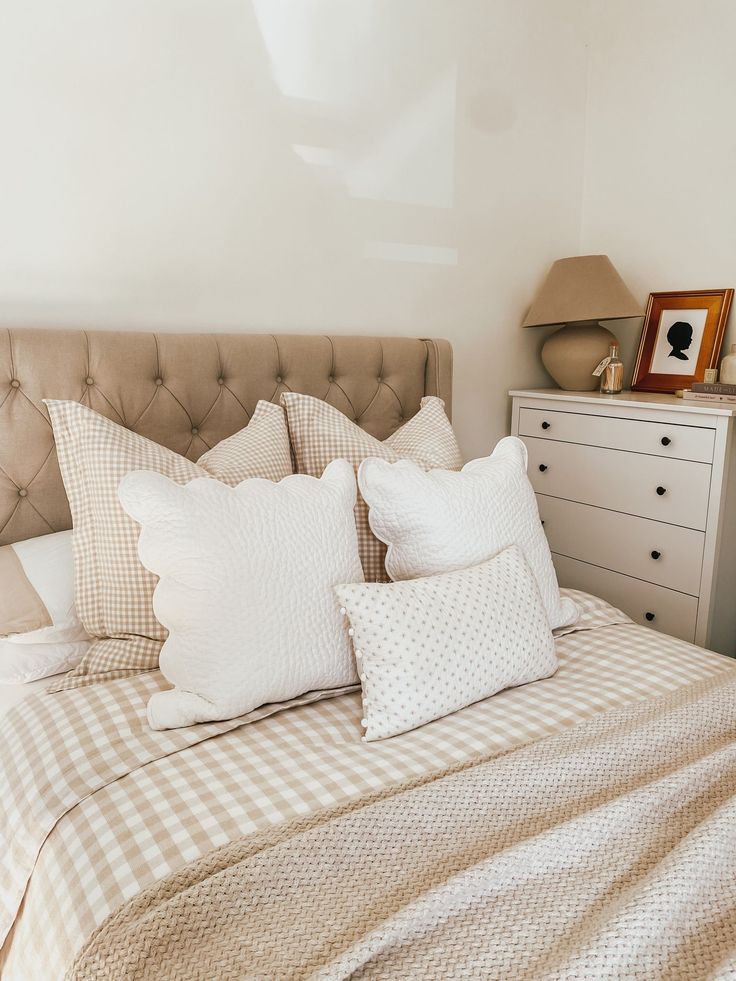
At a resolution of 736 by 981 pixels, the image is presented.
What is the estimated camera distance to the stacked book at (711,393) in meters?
2.06

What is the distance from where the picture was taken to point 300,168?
1.96 metres

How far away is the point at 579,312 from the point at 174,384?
135 centimetres

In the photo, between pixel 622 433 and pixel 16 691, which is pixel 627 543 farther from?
pixel 16 691

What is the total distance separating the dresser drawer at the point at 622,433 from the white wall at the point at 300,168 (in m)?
0.17

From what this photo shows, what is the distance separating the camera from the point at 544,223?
2.54 m

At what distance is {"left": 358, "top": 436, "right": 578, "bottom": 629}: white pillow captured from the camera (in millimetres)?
1333

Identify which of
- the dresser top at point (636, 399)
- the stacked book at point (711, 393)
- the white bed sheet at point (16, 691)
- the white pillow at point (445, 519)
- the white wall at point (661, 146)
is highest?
the white wall at point (661, 146)

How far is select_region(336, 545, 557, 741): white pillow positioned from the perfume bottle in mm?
1354

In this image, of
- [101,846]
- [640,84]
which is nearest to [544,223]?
[640,84]

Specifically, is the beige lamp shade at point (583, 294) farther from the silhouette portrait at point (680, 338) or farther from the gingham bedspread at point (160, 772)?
the gingham bedspread at point (160, 772)

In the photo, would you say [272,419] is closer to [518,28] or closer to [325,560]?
[325,560]

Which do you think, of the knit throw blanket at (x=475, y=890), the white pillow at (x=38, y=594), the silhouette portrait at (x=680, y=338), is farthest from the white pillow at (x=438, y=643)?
the silhouette portrait at (x=680, y=338)

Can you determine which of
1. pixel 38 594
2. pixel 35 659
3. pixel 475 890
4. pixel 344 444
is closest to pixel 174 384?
pixel 344 444

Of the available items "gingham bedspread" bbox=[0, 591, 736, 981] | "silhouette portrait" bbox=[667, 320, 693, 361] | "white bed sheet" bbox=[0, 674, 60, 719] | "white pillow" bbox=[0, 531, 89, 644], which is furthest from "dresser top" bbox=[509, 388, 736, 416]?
"white bed sheet" bbox=[0, 674, 60, 719]
